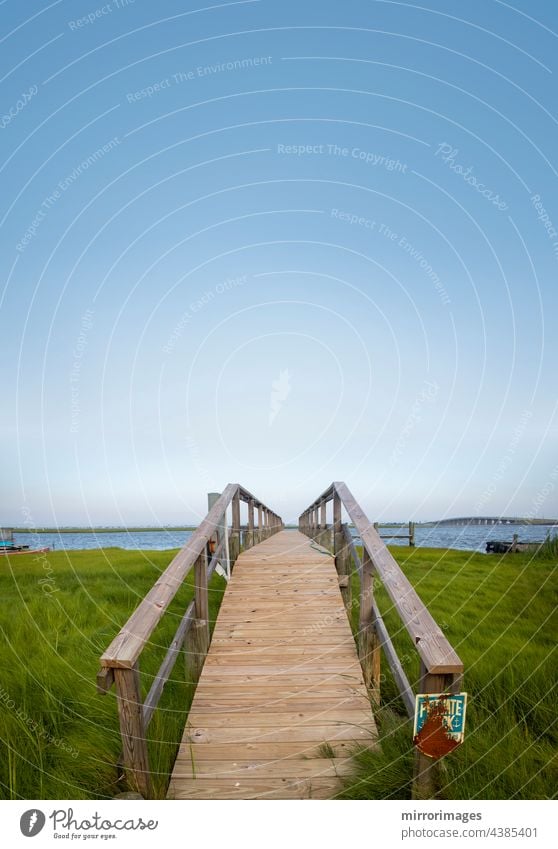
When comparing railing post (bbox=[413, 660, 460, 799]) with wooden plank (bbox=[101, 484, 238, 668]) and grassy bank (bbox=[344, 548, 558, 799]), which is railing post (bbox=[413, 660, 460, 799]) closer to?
grassy bank (bbox=[344, 548, 558, 799])

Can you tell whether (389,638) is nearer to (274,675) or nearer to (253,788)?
(274,675)

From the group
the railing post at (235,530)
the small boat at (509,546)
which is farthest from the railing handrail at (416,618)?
the small boat at (509,546)

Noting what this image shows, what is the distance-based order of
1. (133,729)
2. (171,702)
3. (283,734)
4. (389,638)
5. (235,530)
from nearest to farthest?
(133,729) → (283,734) → (171,702) → (389,638) → (235,530)

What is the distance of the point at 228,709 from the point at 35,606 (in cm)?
348

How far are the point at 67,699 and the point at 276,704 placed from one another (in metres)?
1.38

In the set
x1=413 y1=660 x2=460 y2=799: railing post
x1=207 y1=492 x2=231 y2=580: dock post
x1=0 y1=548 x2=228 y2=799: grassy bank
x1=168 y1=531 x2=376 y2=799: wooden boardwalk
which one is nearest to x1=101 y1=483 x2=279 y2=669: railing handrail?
x1=0 y1=548 x2=228 y2=799: grassy bank

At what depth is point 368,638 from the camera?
11.0 feet

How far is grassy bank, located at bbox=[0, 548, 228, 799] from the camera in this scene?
2242 millimetres

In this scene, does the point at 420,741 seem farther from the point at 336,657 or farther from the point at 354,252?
the point at 354,252

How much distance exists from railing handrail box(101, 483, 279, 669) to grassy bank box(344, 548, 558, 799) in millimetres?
1175

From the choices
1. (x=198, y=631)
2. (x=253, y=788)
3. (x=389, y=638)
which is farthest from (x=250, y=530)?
(x=253, y=788)

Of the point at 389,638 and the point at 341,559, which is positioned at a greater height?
the point at 341,559
